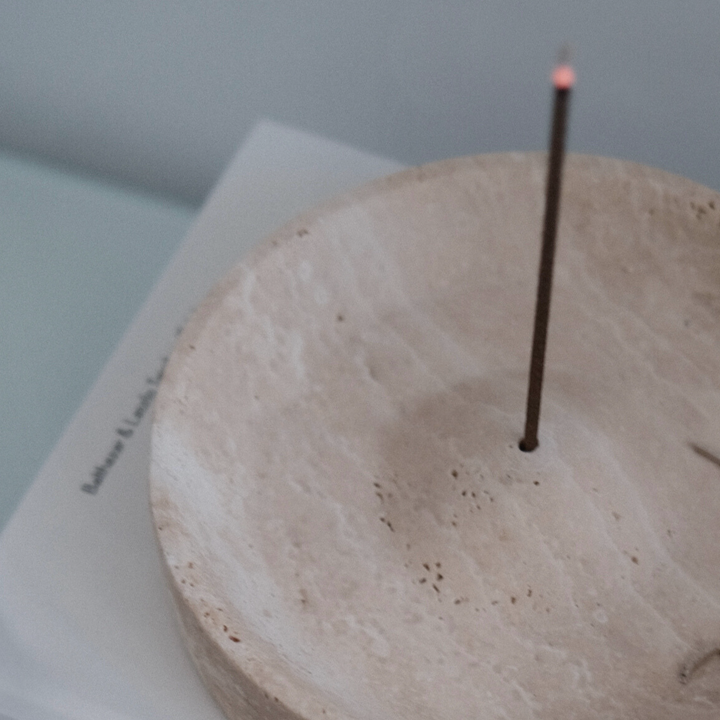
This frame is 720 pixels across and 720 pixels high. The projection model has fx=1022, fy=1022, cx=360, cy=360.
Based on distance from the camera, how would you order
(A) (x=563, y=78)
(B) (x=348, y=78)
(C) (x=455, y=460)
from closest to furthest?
(A) (x=563, y=78) < (C) (x=455, y=460) < (B) (x=348, y=78)

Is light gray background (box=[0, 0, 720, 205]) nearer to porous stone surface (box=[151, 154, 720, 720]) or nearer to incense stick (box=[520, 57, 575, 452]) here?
porous stone surface (box=[151, 154, 720, 720])

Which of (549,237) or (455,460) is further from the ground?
(549,237)

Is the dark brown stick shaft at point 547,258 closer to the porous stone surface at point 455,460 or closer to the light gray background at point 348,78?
the porous stone surface at point 455,460

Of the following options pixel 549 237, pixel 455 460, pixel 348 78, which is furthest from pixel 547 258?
pixel 348 78

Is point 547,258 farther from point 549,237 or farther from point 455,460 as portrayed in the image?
point 455,460

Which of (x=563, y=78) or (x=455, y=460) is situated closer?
(x=563, y=78)

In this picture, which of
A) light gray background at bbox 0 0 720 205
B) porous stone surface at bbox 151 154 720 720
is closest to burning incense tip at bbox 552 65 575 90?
porous stone surface at bbox 151 154 720 720
